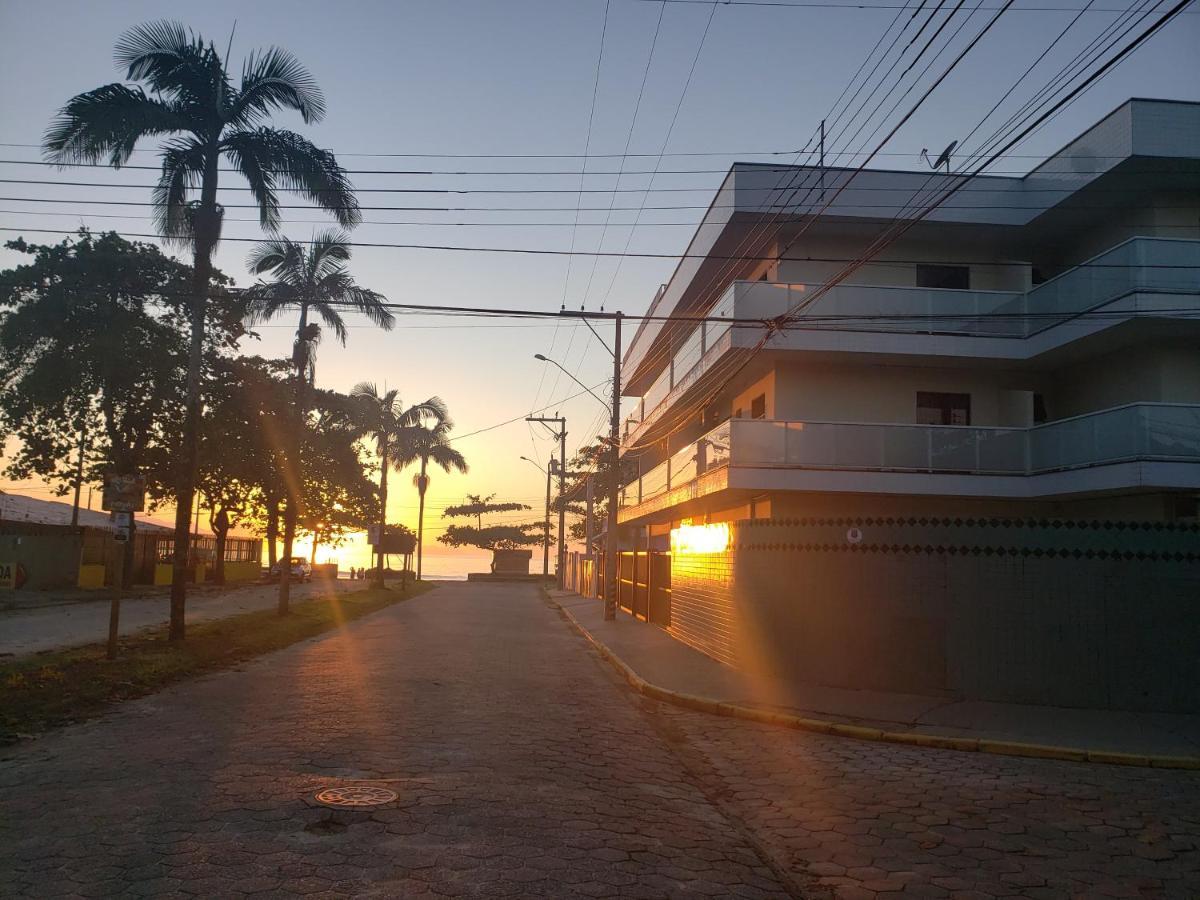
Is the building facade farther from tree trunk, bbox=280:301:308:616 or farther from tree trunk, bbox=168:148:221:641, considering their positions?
tree trunk, bbox=280:301:308:616

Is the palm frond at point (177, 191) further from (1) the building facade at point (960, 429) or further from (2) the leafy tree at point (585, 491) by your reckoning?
(2) the leafy tree at point (585, 491)

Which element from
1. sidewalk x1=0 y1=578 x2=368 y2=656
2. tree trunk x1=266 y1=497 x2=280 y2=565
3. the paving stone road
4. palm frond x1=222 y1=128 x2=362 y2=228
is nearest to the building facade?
the paving stone road

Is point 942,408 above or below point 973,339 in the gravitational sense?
below

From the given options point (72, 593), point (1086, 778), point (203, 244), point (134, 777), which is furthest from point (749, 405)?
point (72, 593)

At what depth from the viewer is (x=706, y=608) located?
1770 cm

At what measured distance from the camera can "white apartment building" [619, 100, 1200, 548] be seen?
16.9m

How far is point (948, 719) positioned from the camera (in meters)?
11.0

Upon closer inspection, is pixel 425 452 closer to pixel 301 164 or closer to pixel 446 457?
pixel 446 457

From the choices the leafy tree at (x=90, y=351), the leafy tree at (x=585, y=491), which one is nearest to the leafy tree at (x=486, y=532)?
the leafy tree at (x=585, y=491)

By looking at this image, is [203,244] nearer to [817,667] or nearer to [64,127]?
[64,127]

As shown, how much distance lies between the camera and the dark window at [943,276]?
70.4ft

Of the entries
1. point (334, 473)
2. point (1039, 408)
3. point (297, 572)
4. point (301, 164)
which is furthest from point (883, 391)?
point (297, 572)

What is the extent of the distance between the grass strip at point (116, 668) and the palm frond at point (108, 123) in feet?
27.3

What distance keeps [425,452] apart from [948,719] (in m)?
44.7
